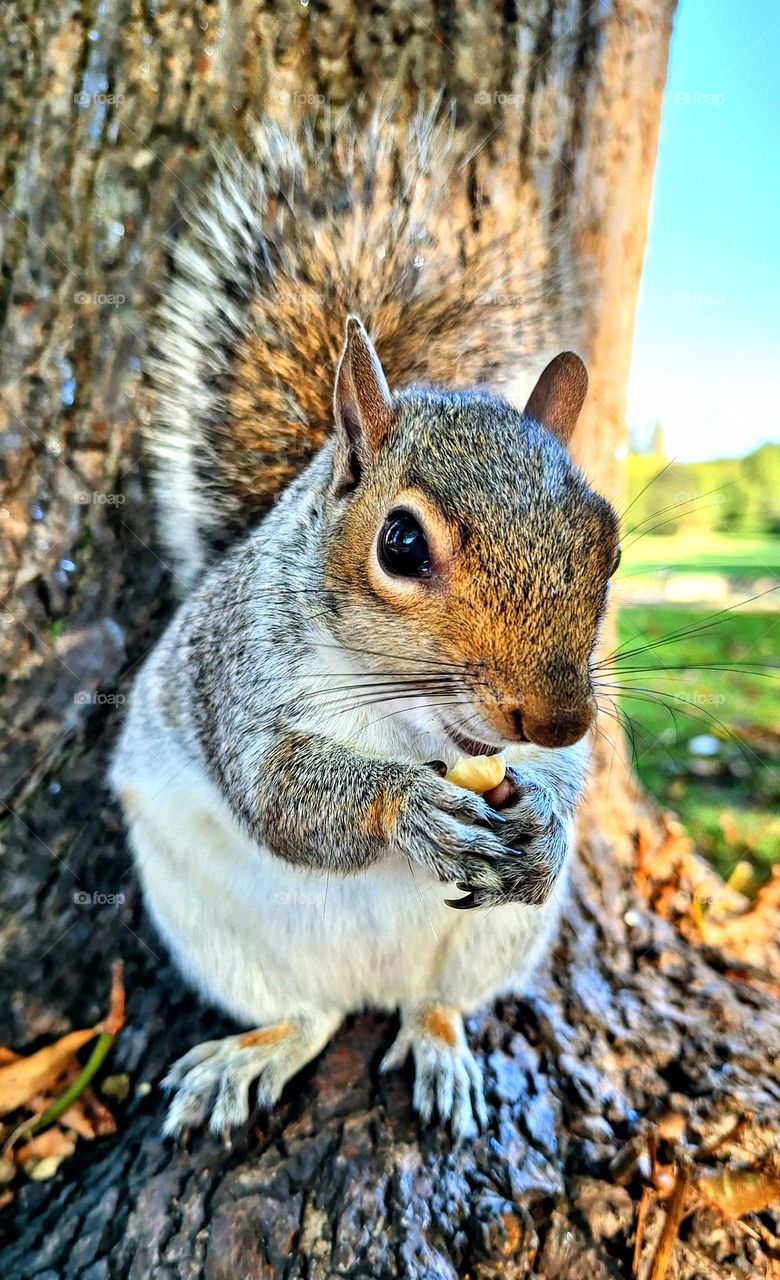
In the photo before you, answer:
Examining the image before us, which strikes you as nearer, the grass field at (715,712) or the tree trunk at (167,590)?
the tree trunk at (167,590)

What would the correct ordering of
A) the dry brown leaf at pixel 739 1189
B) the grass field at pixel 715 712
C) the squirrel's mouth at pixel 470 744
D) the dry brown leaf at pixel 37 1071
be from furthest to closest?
the grass field at pixel 715 712, the dry brown leaf at pixel 37 1071, the dry brown leaf at pixel 739 1189, the squirrel's mouth at pixel 470 744

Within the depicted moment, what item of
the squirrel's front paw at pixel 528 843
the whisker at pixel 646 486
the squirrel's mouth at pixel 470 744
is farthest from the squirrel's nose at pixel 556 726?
the whisker at pixel 646 486

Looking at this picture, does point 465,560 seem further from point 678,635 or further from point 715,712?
point 715,712

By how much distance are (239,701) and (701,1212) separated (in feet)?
3.01

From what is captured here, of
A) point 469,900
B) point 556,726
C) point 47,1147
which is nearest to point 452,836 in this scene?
point 469,900

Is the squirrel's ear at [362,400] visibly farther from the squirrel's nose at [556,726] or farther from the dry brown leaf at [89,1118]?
the dry brown leaf at [89,1118]

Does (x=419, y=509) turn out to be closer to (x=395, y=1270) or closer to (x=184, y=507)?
(x=184, y=507)

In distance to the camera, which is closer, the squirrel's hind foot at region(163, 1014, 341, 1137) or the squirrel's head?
the squirrel's head

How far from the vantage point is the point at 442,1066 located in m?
1.18

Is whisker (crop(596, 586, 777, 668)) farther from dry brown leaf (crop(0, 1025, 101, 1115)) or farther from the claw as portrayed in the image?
dry brown leaf (crop(0, 1025, 101, 1115))

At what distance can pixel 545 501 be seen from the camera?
90cm

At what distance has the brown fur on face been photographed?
2.72 feet

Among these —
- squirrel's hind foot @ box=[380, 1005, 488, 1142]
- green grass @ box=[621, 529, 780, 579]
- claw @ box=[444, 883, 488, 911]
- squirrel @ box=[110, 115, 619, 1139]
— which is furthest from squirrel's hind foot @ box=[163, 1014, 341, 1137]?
green grass @ box=[621, 529, 780, 579]

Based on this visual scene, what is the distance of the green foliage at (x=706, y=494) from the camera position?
4.08ft
